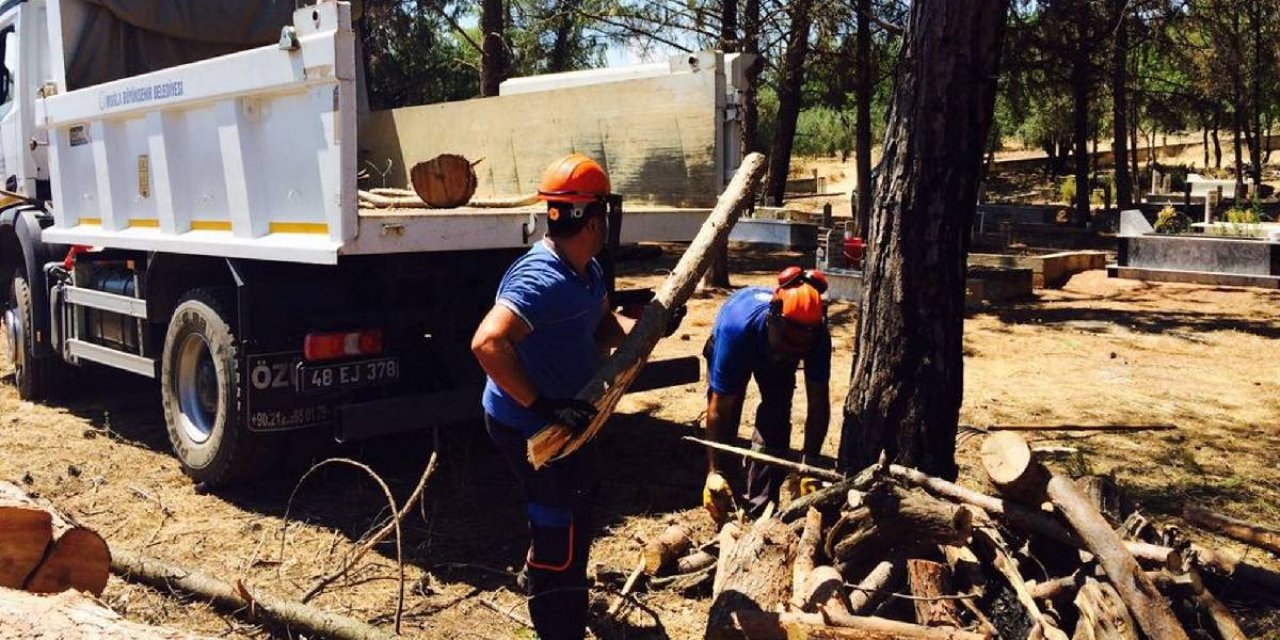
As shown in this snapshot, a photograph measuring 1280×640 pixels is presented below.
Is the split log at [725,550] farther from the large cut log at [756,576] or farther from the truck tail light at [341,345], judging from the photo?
the truck tail light at [341,345]

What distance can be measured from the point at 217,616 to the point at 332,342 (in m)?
1.49

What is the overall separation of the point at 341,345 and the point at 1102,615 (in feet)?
11.8

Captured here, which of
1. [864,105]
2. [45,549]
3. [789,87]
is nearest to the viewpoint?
[45,549]

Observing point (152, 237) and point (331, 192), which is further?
point (152, 237)

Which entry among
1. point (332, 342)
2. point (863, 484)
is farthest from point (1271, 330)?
point (332, 342)

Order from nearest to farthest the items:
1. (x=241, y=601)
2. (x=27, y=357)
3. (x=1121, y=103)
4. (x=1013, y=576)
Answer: (x=1013, y=576), (x=241, y=601), (x=27, y=357), (x=1121, y=103)

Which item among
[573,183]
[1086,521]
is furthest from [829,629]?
[573,183]

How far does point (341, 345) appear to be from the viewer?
215 inches

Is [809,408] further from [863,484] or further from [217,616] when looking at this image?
[217,616]

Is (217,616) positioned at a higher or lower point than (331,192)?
lower

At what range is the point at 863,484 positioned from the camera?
4066 mm

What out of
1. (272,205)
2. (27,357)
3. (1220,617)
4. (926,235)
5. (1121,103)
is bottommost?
(1220,617)

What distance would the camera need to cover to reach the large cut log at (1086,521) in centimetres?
344

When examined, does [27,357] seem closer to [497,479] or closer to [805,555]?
[497,479]
